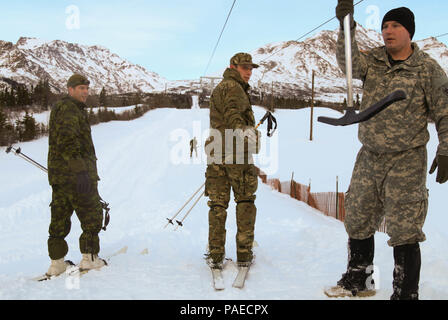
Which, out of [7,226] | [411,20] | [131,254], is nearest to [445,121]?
[411,20]

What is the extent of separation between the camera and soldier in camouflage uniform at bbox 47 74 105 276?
3.05 m

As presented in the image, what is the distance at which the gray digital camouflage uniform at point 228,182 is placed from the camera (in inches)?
118

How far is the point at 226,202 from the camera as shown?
3098 mm

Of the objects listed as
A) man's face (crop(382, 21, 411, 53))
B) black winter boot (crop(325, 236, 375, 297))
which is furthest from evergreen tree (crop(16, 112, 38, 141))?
man's face (crop(382, 21, 411, 53))

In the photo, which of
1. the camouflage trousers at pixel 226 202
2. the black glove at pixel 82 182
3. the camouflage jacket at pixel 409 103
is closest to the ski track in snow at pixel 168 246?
the camouflage trousers at pixel 226 202

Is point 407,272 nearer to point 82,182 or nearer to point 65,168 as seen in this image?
point 82,182

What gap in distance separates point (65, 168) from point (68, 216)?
47 centimetres

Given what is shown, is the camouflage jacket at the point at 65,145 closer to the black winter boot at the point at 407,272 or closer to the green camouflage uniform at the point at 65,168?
the green camouflage uniform at the point at 65,168

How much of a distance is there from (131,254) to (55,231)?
0.90 meters

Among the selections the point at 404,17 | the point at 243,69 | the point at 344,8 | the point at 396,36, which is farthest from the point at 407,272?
the point at 243,69

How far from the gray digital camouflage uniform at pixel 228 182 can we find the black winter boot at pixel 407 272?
1268mm

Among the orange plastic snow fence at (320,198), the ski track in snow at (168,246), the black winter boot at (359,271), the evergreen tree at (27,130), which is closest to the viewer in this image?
the black winter boot at (359,271)

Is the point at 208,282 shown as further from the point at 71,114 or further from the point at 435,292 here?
the point at 71,114

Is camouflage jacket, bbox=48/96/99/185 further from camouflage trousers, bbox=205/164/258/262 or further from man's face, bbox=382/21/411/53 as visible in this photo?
man's face, bbox=382/21/411/53
